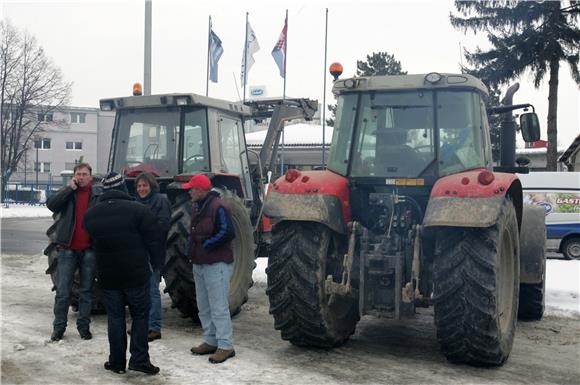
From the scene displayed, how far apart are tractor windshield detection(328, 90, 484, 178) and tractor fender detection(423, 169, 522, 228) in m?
0.56

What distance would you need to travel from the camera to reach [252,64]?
942 inches

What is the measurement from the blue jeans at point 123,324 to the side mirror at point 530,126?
433 cm

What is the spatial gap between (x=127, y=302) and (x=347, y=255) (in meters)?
2.07

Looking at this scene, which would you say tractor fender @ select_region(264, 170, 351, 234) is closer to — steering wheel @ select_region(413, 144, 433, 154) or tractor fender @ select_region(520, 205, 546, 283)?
steering wheel @ select_region(413, 144, 433, 154)

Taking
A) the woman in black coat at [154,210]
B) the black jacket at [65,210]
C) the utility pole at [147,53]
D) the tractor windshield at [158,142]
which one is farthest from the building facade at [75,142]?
the woman in black coat at [154,210]

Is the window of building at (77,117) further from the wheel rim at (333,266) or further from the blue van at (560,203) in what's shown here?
the wheel rim at (333,266)

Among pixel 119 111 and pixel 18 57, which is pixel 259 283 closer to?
pixel 119 111

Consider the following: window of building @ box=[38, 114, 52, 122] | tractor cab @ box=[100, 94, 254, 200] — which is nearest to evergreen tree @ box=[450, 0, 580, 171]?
tractor cab @ box=[100, 94, 254, 200]

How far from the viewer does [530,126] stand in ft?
22.4

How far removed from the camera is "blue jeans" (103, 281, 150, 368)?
556 cm

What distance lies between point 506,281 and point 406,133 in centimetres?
186

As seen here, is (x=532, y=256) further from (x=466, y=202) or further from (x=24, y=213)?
(x=24, y=213)

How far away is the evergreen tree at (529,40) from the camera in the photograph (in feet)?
73.8

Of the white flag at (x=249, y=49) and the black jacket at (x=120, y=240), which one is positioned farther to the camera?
the white flag at (x=249, y=49)
